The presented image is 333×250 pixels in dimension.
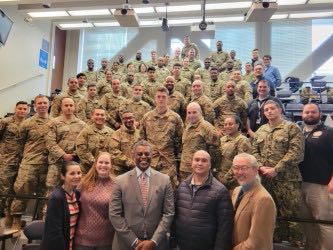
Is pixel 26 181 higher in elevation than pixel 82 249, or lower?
higher

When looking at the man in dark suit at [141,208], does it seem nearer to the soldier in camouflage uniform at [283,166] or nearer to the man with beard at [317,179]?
the soldier in camouflage uniform at [283,166]

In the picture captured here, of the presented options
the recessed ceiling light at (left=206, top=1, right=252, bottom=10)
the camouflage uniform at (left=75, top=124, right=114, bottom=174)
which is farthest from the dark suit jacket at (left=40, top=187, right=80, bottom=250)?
the recessed ceiling light at (left=206, top=1, right=252, bottom=10)

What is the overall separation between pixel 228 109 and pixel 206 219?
9.19 ft

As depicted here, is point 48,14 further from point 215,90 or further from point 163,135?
point 163,135

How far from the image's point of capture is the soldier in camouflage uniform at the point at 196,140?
3.74 m

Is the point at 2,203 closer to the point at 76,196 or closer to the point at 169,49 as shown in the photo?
the point at 76,196

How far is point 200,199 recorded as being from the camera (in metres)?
2.63

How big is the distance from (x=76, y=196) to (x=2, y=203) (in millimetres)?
2285

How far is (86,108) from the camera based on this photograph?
543 centimetres

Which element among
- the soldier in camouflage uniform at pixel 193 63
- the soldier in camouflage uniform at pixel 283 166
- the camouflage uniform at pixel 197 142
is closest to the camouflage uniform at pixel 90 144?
the camouflage uniform at pixel 197 142

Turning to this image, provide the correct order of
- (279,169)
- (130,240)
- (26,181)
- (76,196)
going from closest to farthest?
(130,240) → (76,196) → (279,169) → (26,181)

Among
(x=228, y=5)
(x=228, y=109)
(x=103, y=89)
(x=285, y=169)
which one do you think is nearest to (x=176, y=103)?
(x=228, y=109)

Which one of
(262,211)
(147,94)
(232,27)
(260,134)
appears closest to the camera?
(262,211)

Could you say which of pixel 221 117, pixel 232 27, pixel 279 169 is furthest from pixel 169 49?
pixel 279 169
